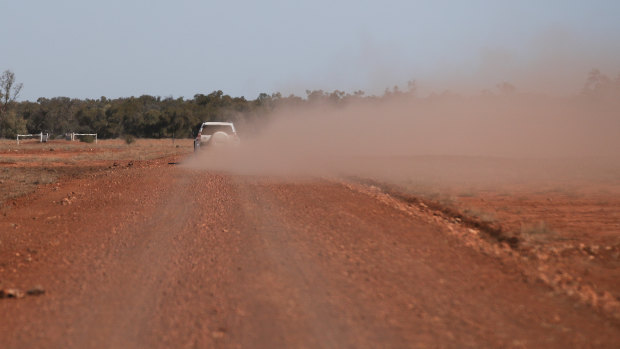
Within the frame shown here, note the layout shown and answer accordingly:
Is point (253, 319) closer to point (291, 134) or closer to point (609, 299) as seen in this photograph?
point (609, 299)

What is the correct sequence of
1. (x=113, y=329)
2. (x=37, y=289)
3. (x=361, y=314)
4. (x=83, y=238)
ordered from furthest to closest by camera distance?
(x=83, y=238), (x=37, y=289), (x=361, y=314), (x=113, y=329)

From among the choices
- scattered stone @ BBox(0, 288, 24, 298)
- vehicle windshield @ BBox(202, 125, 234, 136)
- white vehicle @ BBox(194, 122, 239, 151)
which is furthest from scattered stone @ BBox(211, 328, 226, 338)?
vehicle windshield @ BBox(202, 125, 234, 136)

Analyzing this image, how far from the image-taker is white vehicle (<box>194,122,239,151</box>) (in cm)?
3083

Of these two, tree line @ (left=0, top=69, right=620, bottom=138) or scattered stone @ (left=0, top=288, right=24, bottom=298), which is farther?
tree line @ (left=0, top=69, right=620, bottom=138)

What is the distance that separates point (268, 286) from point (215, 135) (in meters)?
24.0

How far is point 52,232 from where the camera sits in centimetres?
1175

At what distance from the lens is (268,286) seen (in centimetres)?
735

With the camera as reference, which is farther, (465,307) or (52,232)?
(52,232)

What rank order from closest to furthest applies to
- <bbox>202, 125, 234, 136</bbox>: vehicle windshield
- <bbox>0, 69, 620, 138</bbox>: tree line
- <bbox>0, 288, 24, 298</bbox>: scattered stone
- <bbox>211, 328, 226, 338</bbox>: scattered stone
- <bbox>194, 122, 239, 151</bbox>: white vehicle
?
1. <bbox>211, 328, 226, 338</bbox>: scattered stone
2. <bbox>0, 288, 24, 298</bbox>: scattered stone
3. <bbox>194, 122, 239, 151</bbox>: white vehicle
4. <bbox>202, 125, 234, 136</bbox>: vehicle windshield
5. <bbox>0, 69, 620, 138</bbox>: tree line

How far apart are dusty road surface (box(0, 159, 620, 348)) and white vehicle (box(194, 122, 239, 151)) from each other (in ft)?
57.3

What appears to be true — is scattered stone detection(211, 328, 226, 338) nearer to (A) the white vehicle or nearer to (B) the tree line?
(A) the white vehicle

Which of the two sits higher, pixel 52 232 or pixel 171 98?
pixel 171 98

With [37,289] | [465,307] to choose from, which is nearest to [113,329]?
[37,289]

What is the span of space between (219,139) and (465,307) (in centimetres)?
2507
